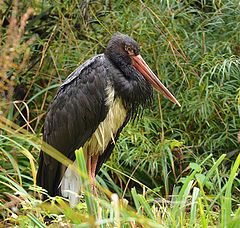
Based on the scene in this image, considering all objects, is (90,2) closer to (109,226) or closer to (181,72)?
(181,72)

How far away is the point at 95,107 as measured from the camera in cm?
407

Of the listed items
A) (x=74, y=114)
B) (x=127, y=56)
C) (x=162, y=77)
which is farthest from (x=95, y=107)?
(x=162, y=77)

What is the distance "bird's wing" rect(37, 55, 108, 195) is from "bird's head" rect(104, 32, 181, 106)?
96 mm

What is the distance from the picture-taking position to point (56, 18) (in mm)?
5234

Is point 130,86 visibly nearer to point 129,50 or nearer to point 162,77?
point 129,50

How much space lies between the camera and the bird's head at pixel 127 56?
421 cm

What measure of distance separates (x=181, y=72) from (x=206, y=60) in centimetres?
23

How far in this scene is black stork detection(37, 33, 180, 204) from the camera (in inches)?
160

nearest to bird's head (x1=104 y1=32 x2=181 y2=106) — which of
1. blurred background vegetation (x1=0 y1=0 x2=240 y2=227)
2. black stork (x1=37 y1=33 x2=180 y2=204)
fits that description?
black stork (x1=37 y1=33 x2=180 y2=204)

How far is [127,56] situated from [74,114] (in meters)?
0.48

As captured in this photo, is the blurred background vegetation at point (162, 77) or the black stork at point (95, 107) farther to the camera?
the blurred background vegetation at point (162, 77)

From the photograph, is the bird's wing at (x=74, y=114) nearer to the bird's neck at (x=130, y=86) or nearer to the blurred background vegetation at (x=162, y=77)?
the bird's neck at (x=130, y=86)

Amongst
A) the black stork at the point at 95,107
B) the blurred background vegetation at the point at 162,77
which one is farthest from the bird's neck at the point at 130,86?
the blurred background vegetation at the point at 162,77

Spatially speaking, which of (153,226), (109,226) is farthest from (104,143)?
(153,226)
